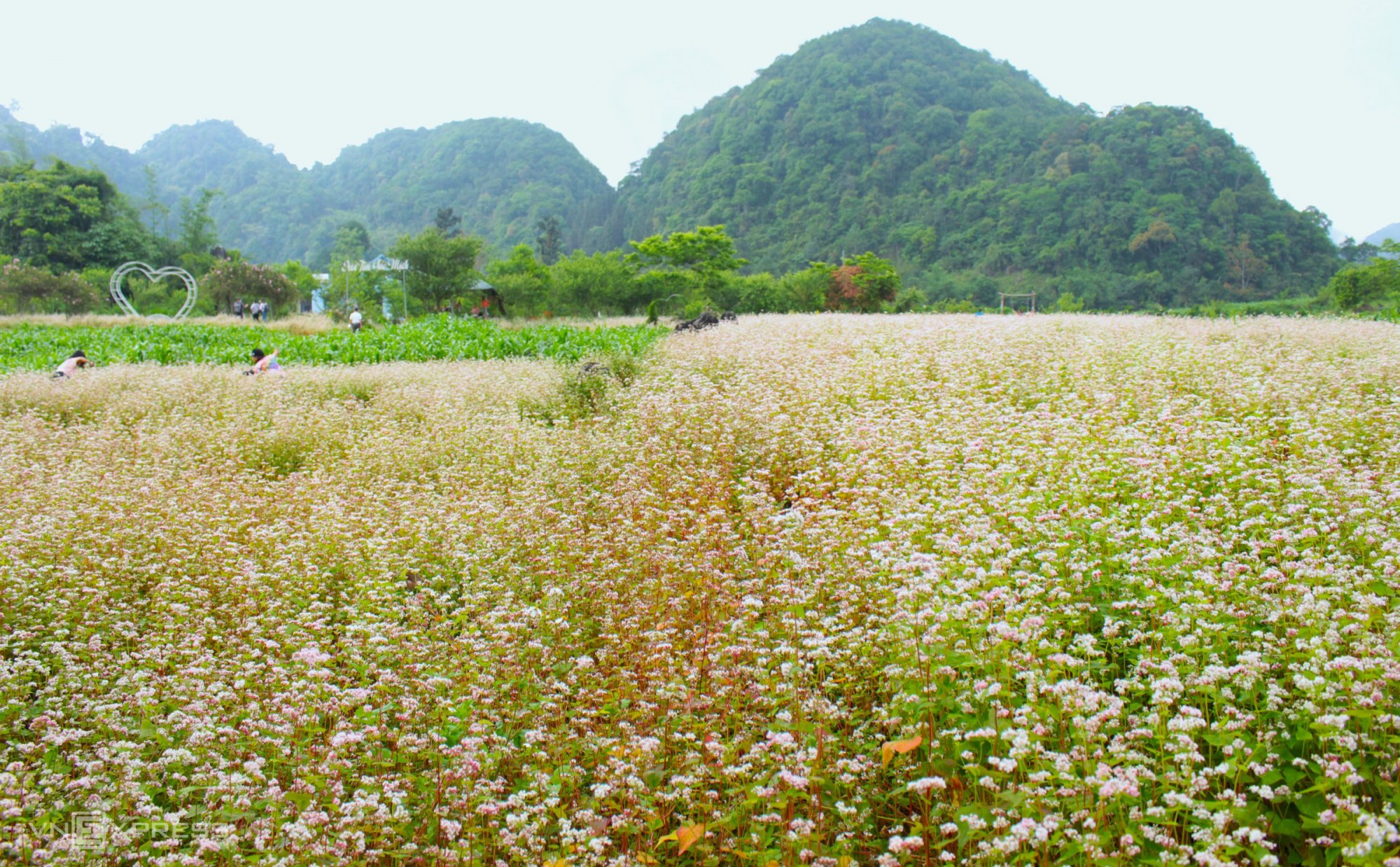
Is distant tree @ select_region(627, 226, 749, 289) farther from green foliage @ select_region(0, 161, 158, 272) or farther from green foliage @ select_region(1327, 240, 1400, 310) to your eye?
green foliage @ select_region(0, 161, 158, 272)

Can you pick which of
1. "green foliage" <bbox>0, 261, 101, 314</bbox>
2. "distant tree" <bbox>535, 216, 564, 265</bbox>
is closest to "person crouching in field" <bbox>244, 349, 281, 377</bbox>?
"green foliage" <bbox>0, 261, 101, 314</bbox>

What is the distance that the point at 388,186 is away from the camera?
172000 mm

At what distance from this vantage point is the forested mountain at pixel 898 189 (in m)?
70.4

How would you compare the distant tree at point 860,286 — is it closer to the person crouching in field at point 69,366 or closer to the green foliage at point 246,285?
the green foliage at point 246,285

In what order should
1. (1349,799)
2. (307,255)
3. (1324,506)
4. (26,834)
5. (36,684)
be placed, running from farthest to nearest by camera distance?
1. (307,255)
2. (1324,506)
3. (36,684)
4. (26,834)
5. (1349,799)

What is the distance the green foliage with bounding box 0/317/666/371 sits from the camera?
53.4ft

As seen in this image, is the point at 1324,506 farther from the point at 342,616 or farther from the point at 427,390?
the point at 427,390

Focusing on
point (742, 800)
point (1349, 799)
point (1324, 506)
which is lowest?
point (742, 800)

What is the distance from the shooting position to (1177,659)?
275 cm

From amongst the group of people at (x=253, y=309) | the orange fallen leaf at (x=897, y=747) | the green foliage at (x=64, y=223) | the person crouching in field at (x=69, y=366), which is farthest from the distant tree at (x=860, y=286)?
the green foliage at (x=64, y=223)

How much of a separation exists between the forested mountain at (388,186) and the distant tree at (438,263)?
8233cm

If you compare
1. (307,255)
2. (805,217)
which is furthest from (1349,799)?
(307,255)

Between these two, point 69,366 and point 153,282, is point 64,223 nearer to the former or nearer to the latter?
point 153,282

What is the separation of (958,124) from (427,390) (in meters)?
112
